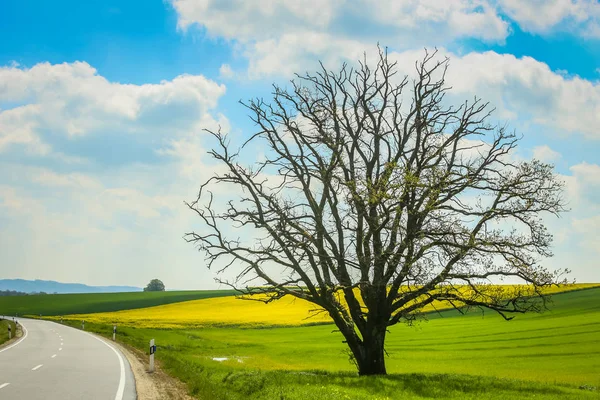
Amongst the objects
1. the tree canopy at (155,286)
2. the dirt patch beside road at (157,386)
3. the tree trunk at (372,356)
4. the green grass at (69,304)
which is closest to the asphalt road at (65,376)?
the dirt patch beside road at (157,386)

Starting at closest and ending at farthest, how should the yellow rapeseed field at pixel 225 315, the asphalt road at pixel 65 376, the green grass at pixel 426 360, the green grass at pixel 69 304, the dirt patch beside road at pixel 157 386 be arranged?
the asphalt road at pixel 65 376
the dirt patch beside road at pixel 157 386
the green grass at pixel 426 360
the yellow rapeseed field at pixel 225 315
the green grass at pixel 69 304

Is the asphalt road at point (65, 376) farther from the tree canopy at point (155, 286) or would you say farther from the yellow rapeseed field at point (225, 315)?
the tree canopy at point (155, 286)

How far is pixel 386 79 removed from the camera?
2078 centimetres

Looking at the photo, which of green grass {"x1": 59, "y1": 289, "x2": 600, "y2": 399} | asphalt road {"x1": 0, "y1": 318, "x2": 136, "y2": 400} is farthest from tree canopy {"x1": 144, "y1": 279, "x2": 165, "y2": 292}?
asphalt road {"x1": 0, "y1": 318, "x2": 136, "y2": 400}

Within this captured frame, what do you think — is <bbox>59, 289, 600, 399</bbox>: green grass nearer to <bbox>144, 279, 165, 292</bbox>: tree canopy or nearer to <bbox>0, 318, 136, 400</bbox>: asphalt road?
<bbox>0, 318, 136, 400</bbox>: asphalt road

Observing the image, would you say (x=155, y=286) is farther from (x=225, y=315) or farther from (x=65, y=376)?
(x=65, y=376)

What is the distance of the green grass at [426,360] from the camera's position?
15516mm

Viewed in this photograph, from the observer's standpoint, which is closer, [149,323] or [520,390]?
[520,390]

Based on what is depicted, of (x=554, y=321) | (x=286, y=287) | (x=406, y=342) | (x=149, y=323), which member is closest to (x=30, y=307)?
(x=149, y=323)

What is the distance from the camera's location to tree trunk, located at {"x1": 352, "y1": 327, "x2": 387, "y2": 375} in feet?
62.8

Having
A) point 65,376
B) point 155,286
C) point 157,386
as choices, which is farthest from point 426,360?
point 155,286

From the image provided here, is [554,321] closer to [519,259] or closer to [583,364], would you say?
[583,364]

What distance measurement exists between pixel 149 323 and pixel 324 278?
5218 cm

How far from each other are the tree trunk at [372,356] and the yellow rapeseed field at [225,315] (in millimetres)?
30172
